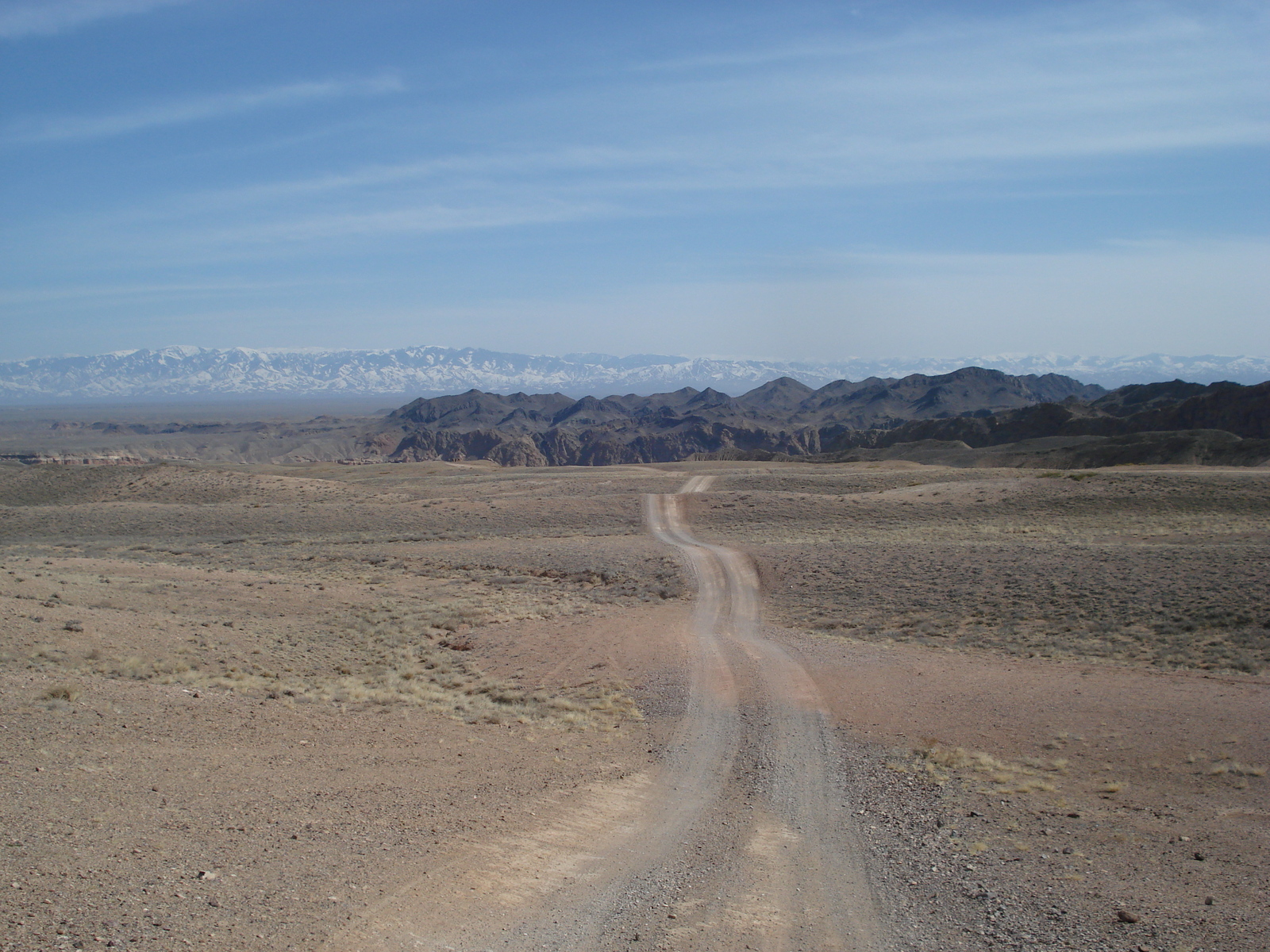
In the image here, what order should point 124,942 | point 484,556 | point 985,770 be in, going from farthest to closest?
point 484,556 → point 985,770 → point 124,942

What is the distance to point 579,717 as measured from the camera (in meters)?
15.2

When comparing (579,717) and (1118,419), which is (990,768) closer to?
(579,717)

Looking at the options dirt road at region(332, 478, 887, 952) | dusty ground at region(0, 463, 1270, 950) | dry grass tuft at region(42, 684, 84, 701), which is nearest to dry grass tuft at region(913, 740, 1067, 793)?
dusty ground at region(0, 463, 1270, 950)

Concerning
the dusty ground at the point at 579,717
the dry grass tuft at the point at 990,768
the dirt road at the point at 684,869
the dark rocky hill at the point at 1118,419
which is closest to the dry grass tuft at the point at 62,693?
the dusty ground at the point at 579,717

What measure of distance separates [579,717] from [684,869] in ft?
19.8

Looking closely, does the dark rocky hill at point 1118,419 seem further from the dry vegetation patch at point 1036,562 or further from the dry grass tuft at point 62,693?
the dry grass tuft at point 62,693

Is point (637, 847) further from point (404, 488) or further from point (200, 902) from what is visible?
point (404, 488)

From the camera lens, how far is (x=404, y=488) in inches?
2069

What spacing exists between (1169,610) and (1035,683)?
6.28 m

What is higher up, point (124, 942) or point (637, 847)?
point (124, 942)

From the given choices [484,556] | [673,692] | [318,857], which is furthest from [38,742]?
[484,556]

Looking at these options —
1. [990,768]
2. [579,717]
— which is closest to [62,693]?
[579,717]

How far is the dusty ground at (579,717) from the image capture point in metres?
8.22

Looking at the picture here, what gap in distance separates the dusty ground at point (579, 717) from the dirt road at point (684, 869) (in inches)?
11.0
